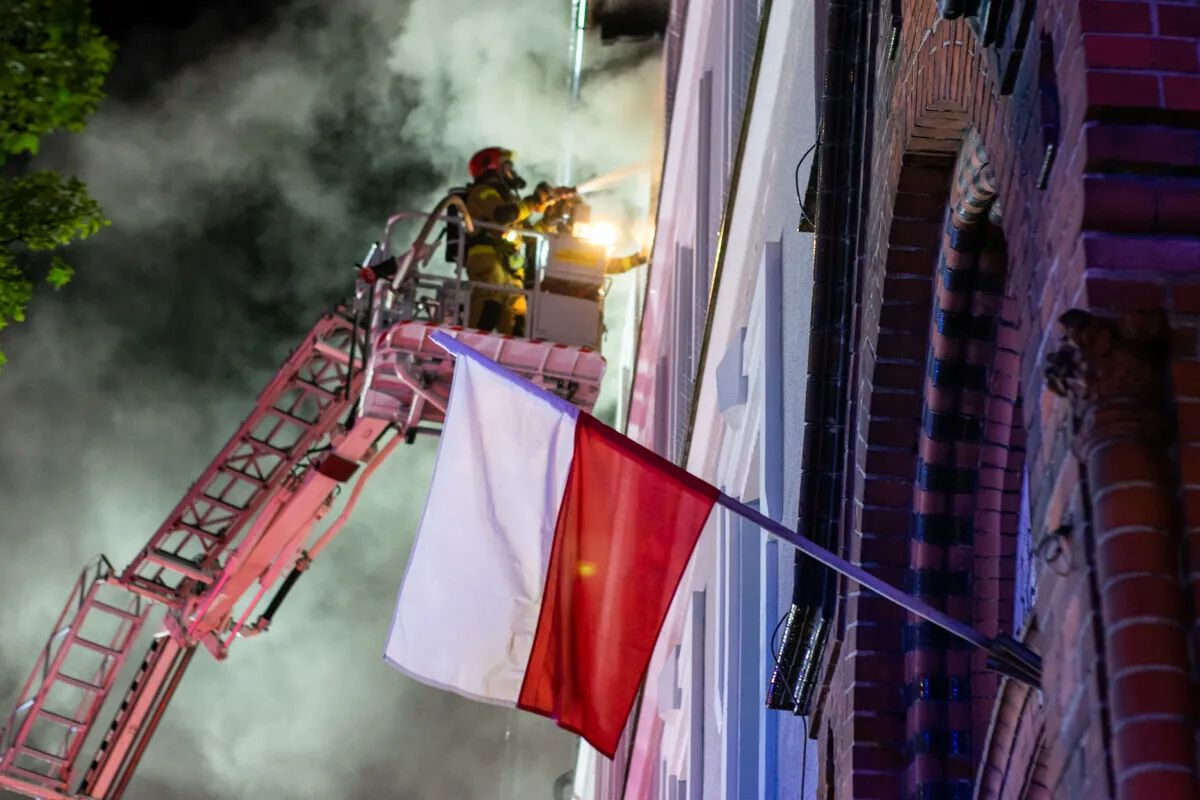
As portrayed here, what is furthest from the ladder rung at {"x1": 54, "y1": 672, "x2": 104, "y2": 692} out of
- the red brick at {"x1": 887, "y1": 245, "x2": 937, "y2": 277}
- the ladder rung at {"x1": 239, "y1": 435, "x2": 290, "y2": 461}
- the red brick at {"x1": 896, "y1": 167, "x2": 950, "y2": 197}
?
the red brick at {"x1": 896, "y1": 167, "x2": 950, "y2": 197}

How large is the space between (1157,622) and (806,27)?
15.9 feet

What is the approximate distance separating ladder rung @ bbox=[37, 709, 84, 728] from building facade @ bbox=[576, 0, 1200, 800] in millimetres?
11259

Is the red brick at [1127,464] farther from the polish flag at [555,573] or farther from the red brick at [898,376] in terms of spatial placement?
the red brick at [898,376]

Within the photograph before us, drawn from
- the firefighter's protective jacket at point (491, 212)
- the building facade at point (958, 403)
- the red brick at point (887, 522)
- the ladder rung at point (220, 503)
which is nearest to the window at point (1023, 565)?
the building facade at point (958, 403)

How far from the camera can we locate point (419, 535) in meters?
5.59

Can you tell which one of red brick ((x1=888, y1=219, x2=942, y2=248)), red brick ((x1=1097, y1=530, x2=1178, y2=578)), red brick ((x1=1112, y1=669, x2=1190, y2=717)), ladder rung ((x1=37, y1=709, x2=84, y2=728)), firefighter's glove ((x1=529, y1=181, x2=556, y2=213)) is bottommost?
red brick ((x1=1112, y1=669, x2=1190, y2=717))

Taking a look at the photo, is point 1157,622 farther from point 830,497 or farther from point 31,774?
A: point 31,774

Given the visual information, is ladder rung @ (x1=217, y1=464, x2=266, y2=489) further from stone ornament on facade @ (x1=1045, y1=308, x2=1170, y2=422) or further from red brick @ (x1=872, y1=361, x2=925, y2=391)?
stone ornament on facade @ (x1=1045, y1=308, x2=1170, y2=422)

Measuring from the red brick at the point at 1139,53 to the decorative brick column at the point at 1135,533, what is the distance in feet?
1.93

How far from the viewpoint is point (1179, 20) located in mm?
3799

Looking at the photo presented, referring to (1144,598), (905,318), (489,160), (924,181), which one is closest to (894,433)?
(905,318)

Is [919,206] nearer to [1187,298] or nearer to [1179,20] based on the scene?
[1179,20]

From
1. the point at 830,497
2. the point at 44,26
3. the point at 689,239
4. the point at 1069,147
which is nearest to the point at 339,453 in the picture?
the point at 689,239

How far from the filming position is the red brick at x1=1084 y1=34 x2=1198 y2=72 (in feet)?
12.2
